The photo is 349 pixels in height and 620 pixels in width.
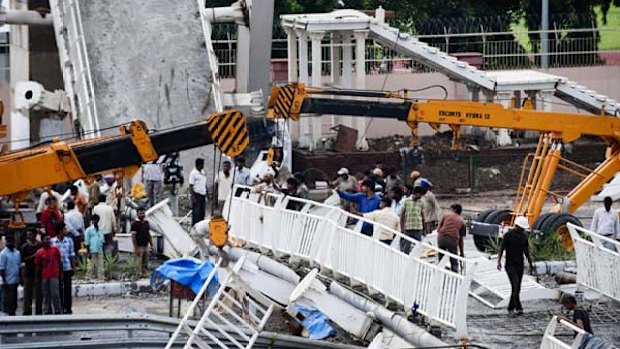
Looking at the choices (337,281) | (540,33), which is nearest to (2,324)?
(337,281)

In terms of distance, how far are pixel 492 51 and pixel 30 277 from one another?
25682 millimetres

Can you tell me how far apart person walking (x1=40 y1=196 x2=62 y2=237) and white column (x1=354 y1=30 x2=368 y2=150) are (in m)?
14.4

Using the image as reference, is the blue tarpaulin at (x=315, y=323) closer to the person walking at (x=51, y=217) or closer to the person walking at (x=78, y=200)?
the person walking at (x=51, y=217)

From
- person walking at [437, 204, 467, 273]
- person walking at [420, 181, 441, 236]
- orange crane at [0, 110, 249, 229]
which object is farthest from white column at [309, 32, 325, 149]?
orange crane at [0, 110, 249, 229]

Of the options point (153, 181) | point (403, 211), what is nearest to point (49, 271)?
point (403, 211)

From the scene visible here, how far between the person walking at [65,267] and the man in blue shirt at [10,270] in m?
0.57

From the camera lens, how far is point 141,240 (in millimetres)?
Result: 25391

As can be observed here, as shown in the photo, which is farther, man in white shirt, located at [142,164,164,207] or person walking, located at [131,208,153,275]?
man in white shirt, located at [142,164,164,207]

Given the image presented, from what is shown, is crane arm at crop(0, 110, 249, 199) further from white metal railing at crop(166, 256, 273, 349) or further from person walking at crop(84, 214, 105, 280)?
person walking at crop(84, 214, 105, 280)

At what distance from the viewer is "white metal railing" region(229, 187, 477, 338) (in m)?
18.4

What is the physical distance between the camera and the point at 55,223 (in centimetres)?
2572

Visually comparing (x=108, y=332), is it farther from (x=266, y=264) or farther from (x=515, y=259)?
(x=515, y=259)

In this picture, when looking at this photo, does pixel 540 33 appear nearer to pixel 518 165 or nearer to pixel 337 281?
pixel 518 165

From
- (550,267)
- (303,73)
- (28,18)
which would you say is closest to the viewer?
(550,267)
